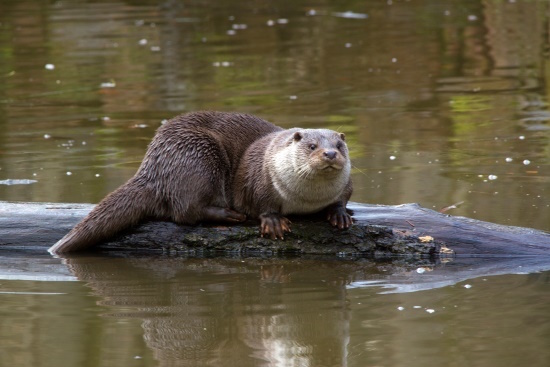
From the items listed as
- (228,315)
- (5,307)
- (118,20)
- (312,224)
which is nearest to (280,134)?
(312,224)

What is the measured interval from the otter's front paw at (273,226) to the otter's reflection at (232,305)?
178 millimetres

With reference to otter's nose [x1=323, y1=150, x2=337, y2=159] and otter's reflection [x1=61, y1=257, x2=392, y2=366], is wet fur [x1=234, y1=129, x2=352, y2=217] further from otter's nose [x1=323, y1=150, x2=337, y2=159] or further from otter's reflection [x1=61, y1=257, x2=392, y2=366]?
otter's reflection [x1=61, y1=257, x2=392, y2=366]

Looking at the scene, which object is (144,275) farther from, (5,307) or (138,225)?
(5,307)

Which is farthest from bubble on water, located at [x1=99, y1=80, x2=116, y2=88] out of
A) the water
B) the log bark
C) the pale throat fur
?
the pale throat fur

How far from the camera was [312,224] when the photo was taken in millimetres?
5742

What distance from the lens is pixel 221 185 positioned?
5891 millimetres

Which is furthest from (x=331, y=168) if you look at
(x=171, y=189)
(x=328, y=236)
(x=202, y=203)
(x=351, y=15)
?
(x=351, y=15)

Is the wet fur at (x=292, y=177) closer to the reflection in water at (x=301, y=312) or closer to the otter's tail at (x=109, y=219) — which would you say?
the reflection in water at (x=301, y=312)

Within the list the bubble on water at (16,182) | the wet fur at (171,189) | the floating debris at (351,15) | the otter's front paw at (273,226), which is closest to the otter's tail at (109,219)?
the wet fur at (171,189)

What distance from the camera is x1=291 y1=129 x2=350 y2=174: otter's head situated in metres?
5.32

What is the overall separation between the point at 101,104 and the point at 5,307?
21.2ft

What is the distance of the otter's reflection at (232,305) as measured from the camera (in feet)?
14.4

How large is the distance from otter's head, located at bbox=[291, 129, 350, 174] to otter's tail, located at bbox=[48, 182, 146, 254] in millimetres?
930

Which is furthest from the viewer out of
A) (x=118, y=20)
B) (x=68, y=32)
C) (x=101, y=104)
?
(x=118, y=20)
